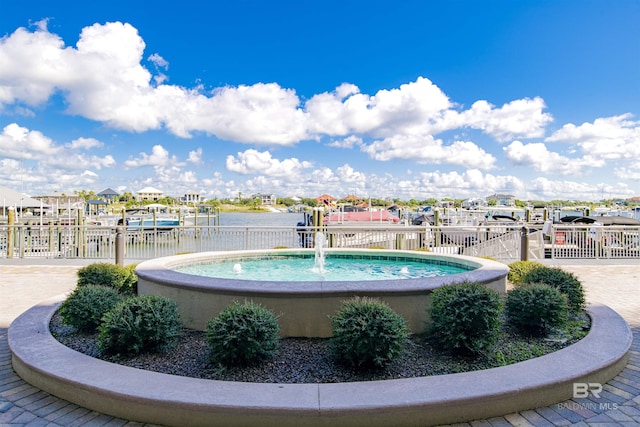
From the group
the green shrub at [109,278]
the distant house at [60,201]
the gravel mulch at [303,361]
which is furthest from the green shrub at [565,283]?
the distant house at [60,201]

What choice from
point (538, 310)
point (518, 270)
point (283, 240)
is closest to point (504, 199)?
point (283, 240)

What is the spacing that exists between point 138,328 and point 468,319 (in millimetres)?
3290

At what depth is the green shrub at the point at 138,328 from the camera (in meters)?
3.84

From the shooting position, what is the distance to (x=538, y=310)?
453 cm

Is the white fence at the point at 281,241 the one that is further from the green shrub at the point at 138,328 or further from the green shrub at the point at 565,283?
the green shrub at the point at 138,328

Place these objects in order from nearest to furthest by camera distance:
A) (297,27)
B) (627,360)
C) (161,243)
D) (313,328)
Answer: (627,360), (313,328), (161,243), (297,27)

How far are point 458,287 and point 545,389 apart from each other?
1.25m

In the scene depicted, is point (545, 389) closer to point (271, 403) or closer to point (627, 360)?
point (627, 360)

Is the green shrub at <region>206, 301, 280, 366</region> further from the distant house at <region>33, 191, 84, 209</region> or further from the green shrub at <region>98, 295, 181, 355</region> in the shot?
the distant house at <region>33, 191, 84, 209</region>

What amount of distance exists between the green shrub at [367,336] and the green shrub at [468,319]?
60cm

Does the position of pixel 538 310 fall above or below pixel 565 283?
below

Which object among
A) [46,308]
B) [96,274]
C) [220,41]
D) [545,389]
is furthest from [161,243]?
[545,389]

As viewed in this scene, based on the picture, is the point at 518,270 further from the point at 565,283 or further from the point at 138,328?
the point at 138,328

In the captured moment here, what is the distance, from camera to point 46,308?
5.39m
